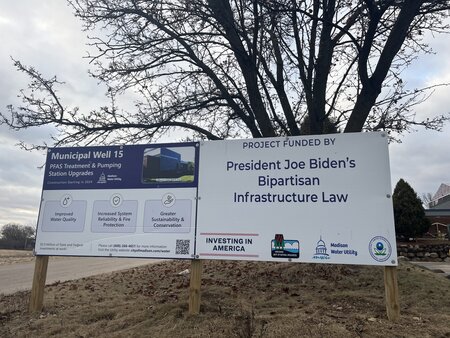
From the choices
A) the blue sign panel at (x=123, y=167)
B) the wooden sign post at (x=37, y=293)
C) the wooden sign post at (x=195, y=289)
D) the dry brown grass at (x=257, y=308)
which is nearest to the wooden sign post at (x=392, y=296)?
the dry brown grass at (x=257, y=308)

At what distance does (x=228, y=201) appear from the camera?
5.48 metres

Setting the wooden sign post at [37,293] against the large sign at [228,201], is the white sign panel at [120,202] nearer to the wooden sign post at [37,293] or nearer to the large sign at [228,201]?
the large sign at [228,201]

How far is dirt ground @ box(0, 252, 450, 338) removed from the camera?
15.2 ft

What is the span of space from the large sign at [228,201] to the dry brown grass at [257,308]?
0.75 meters

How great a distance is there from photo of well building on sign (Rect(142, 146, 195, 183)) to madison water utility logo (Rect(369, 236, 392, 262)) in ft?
8.38

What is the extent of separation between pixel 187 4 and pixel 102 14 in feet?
5.98

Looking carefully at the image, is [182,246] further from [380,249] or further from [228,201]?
[380,249]

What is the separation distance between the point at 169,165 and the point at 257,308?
7.82 ft

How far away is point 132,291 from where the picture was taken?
744cm

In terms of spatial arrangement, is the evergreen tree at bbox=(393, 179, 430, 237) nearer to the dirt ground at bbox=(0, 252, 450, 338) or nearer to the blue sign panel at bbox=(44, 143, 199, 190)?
the dirt ground at bbox=(0, 252, 450, 338)

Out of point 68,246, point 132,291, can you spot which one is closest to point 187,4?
point 68,246

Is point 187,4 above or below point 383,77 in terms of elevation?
above

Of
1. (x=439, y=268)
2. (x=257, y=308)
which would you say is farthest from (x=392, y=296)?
(x=439, y=268)

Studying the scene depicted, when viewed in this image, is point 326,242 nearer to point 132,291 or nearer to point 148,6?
point 132,291
